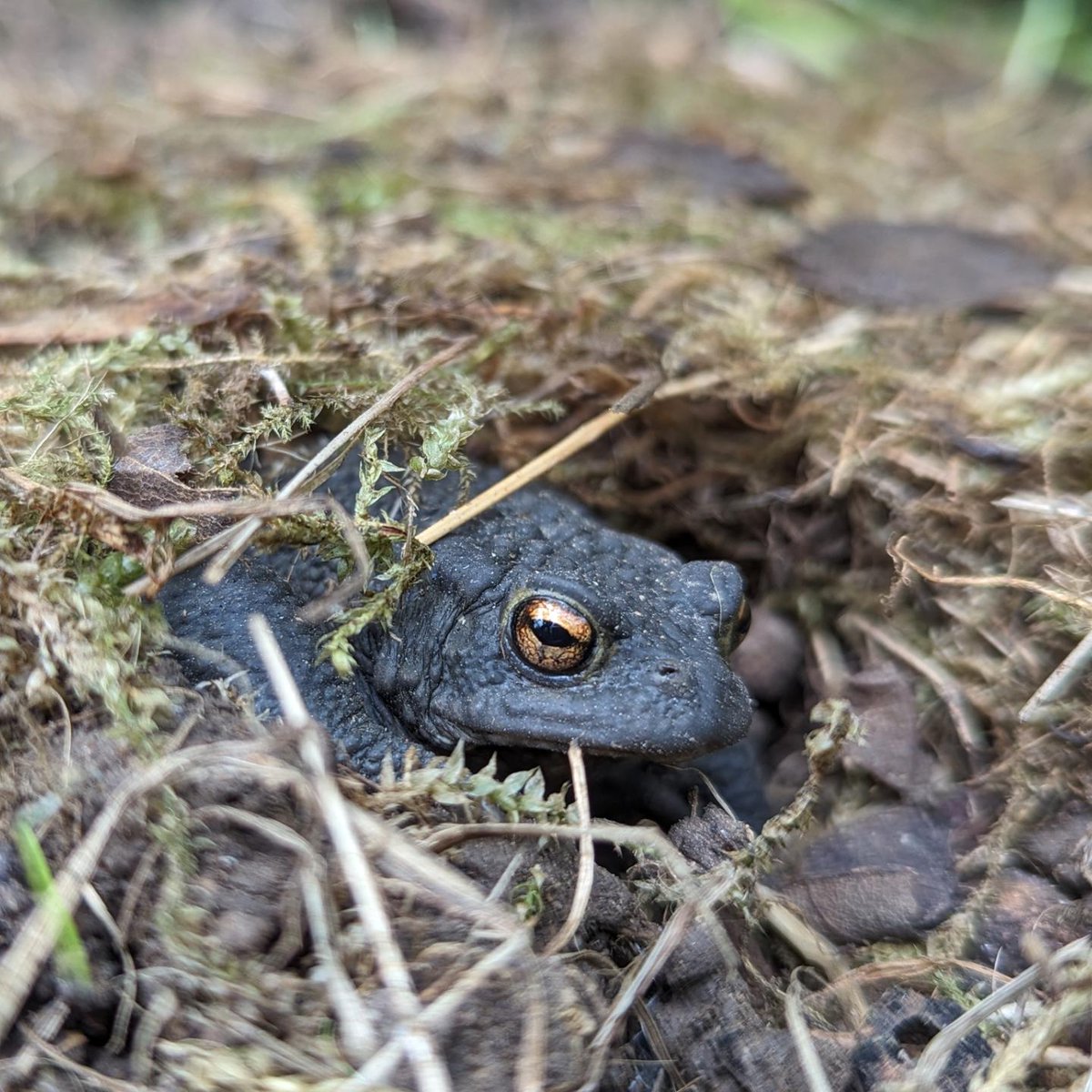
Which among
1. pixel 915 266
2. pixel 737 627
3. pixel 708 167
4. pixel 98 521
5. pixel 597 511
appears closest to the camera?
pixel 98 521

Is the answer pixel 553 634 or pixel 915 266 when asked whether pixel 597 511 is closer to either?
pixel 553 634

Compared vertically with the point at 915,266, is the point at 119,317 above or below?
below

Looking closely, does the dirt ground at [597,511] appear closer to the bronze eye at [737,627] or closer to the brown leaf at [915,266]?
the brown leaf at [915,266]

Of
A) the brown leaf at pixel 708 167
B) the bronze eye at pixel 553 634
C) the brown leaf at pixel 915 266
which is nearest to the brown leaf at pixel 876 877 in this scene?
the bronze eye at pixel 553 634

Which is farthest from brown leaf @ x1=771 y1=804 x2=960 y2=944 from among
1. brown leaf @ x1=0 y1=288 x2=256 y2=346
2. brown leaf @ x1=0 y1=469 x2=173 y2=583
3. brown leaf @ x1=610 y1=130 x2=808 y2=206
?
brown leaf @ x1=610 y1=130 x2=808 y2=206

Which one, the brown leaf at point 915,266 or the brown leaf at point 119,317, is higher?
the brown leaf at point 915,266

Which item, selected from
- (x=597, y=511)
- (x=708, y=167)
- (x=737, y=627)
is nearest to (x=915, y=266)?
(x=708, y=167)

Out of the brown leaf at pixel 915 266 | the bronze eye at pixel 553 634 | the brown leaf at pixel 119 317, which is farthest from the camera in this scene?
the brown leaf at pixel 915 266
